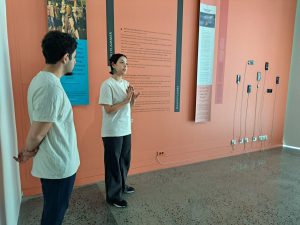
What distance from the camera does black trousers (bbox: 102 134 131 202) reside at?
2.04 meters

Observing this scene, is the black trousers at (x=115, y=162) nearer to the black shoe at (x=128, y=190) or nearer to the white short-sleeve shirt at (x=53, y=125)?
the black shoe at (x=128, y=190)

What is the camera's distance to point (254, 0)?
3533mm

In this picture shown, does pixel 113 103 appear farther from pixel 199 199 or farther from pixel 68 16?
pixel 199 199

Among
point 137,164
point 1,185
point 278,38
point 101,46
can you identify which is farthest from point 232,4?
point 1,185

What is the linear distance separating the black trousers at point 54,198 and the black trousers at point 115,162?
747mm

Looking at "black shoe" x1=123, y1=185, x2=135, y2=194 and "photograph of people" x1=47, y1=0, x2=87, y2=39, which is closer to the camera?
"photograph of people" x1=47, y1=0, x2=87, y2=39

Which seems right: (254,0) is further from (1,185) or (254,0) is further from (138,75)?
(1,185)

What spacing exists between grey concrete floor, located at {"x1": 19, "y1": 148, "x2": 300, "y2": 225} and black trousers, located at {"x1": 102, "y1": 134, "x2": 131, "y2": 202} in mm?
180

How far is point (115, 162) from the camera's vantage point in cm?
206

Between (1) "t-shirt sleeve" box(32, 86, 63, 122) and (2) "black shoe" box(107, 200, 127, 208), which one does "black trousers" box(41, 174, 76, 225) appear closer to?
(1) "t-shirt sleeve" box(32, 86, 63, 122)

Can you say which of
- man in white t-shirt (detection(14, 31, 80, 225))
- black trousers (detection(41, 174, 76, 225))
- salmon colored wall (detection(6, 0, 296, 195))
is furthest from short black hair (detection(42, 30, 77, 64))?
salmon colored wall (detection(6, 0, 296, 195))

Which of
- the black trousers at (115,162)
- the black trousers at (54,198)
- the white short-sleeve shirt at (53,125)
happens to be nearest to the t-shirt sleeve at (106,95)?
the black trousers at (115,162)

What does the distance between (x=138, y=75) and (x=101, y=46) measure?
1.82 ft

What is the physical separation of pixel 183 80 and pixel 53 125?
2.25 m
